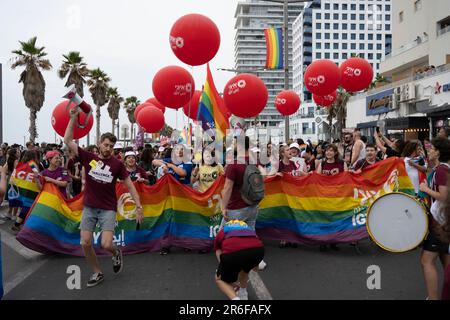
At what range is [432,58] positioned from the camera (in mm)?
32469

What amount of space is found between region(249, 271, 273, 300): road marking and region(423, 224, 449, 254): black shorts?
67.1 inches

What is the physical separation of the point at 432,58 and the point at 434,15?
10.3 feet

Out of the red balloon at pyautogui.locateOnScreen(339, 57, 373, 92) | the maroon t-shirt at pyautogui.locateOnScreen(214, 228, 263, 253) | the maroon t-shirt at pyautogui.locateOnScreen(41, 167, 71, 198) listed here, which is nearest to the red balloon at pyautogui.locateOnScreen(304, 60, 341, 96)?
the red balloon at pyautogui.locateOnScreen(339, 57, 373, 92)

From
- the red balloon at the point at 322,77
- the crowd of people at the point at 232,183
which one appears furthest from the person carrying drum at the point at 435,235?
the red balloon at the point at 322,77

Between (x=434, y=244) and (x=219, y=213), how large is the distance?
3.48 m

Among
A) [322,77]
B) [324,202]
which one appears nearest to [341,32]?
[322,77]

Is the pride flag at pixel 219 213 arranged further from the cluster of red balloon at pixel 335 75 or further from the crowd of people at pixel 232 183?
the cluster of red balloon at pixel 335 75

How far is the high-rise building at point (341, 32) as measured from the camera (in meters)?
116

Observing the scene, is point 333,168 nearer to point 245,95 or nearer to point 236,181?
point 236,181

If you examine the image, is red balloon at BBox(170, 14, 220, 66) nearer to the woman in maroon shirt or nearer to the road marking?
the woman in maroon shirt

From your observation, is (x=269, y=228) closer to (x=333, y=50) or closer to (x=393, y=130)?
(x=393, y=130)

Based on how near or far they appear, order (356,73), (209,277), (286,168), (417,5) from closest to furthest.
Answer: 1. (209,277)
2. (286,168)
3. (356,73)
4. (417,5)

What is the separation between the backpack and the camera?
5.09 m

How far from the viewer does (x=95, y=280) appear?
5.18 metres
